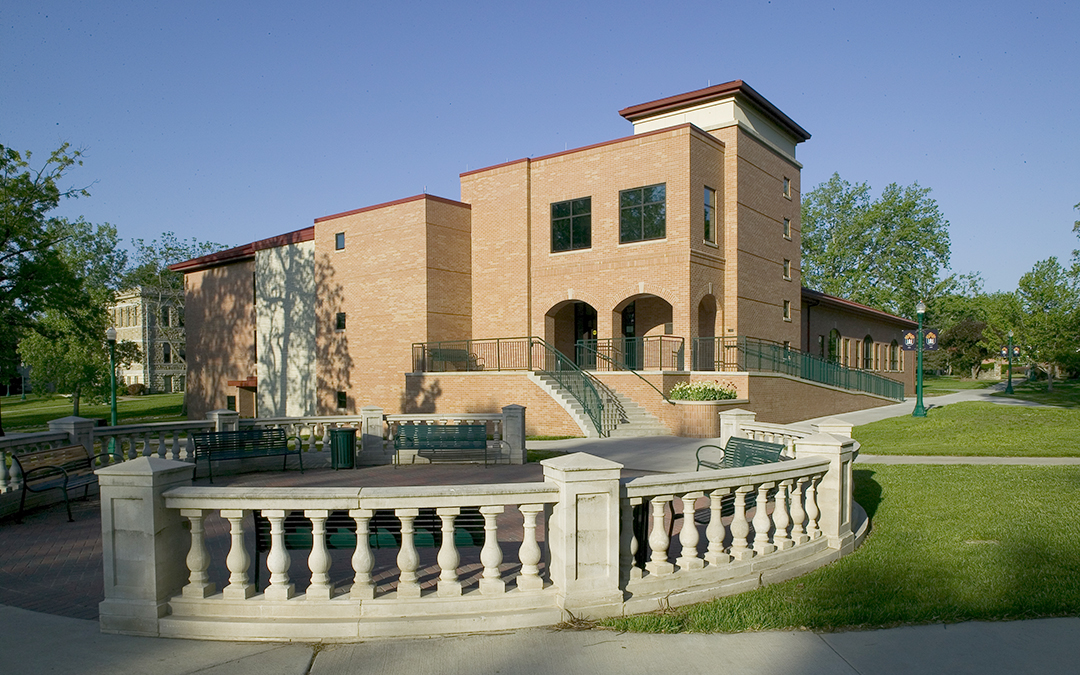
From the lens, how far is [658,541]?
512cm

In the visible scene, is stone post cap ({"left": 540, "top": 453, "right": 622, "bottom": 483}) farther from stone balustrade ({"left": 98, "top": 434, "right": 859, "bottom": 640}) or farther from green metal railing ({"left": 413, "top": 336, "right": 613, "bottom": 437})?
green metal railing ({"left": 413, "top": 336, "right": 613, "bottom": 437})

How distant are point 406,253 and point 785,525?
22.6 metres

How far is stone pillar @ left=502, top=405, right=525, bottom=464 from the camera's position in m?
14.4

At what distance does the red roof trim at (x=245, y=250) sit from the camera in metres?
30.7

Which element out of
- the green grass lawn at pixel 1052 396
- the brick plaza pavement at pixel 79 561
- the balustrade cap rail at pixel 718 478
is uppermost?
the balustrade cap rail at pixel 718 478

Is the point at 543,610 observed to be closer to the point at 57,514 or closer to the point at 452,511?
the point at 452,511

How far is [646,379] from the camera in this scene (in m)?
20.8

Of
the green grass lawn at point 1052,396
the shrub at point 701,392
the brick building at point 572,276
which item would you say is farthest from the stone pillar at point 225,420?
the green grass lawn at point 1052,396

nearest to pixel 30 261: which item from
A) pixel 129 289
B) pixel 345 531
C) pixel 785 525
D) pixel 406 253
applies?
pixel 406 253

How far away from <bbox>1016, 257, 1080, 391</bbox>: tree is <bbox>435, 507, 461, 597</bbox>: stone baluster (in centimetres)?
3759

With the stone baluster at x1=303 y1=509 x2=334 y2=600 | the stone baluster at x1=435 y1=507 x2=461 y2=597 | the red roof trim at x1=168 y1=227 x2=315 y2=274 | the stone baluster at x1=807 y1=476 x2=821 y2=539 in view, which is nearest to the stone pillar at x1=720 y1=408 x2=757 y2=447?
the stone baluster at x1=807 y1=476 x2=821 y2=539

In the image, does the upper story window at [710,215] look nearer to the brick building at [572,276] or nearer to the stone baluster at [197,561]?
the brick building at [572,276]

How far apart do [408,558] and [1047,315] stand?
46.2 metres

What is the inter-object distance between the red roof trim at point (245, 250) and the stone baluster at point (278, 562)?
90.3ft
